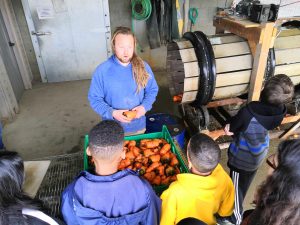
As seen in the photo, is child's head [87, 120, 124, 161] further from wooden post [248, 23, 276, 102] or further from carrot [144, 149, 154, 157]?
wooden post [248, 23, 276, 102]

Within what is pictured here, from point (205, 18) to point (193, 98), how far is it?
11.4ft

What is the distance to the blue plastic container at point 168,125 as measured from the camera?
8.61ft

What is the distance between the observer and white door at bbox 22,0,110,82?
15.1 ft

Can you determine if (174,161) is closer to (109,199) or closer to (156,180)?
(156,180)

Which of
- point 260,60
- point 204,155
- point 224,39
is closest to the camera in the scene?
point 204,155

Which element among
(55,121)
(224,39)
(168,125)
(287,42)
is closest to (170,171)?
(168,125)

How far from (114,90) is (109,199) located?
1090 millimetres

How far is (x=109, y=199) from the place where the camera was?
1.19 meters

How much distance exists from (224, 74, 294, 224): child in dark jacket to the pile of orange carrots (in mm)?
526

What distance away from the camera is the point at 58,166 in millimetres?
2254

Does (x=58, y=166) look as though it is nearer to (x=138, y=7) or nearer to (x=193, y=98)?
(x=193, y=98)

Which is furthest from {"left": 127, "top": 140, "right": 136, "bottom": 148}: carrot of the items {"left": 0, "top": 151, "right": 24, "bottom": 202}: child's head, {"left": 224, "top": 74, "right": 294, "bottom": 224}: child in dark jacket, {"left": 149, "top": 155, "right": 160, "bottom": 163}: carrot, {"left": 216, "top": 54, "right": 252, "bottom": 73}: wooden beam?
{"left": 216, "top": 54, "right": 252, "bottom": 73}: wooden beam

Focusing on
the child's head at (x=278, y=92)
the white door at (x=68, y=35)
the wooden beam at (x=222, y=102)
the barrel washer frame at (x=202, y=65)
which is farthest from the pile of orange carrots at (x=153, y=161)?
the white door at (x=68, y=35)

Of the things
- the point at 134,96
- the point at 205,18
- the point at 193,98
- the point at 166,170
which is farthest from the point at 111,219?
the point at 205,18
